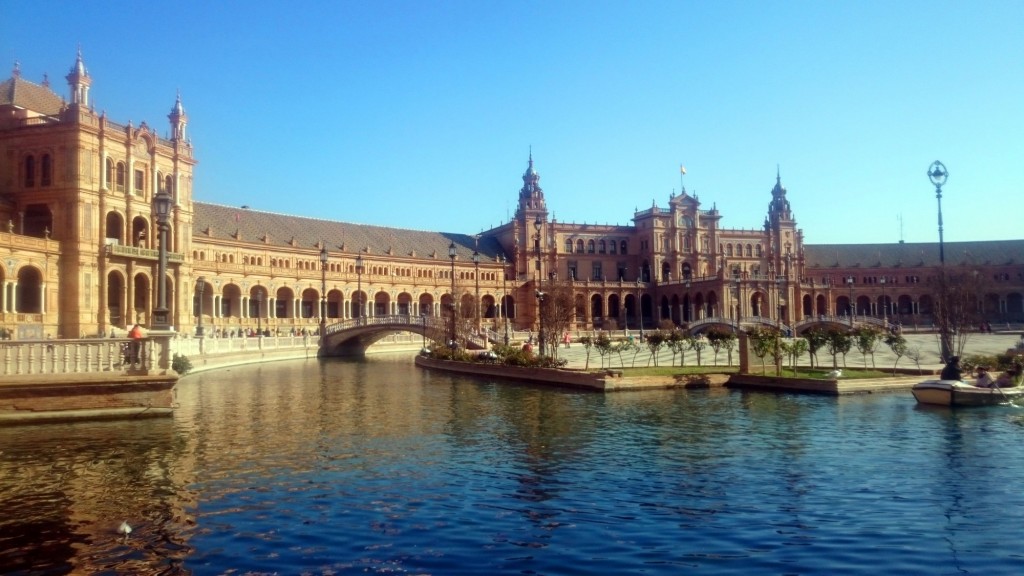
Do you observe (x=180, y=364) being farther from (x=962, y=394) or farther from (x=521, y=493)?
(x=962, y=394)

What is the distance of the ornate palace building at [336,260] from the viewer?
54.3 m

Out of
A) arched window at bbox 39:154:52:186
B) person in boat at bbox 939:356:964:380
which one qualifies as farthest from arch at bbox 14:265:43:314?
person in boat at bbox 939:356:964:380

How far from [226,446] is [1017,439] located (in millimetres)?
18586

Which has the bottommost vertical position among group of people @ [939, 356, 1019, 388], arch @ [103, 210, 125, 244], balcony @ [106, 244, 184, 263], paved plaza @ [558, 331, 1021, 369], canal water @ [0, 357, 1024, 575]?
canal water @ [0, 357, 1024, 575]

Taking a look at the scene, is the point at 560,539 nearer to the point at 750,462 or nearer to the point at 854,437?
the point at 750,462

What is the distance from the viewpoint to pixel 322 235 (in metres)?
96.1

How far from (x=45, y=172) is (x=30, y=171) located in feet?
4.02

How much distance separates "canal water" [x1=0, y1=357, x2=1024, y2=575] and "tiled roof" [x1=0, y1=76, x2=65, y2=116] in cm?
4811

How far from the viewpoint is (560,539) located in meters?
10.6

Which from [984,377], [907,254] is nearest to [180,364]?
[984,377]

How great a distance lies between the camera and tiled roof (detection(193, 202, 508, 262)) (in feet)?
276

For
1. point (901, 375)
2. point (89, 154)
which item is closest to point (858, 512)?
point (901, 375)

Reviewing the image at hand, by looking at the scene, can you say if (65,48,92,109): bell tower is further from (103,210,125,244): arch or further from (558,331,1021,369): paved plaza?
(558,331,1021,369): paved plaza

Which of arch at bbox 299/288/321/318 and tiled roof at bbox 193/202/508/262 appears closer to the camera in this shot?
tiled roof at bbox 193/202/508/262
